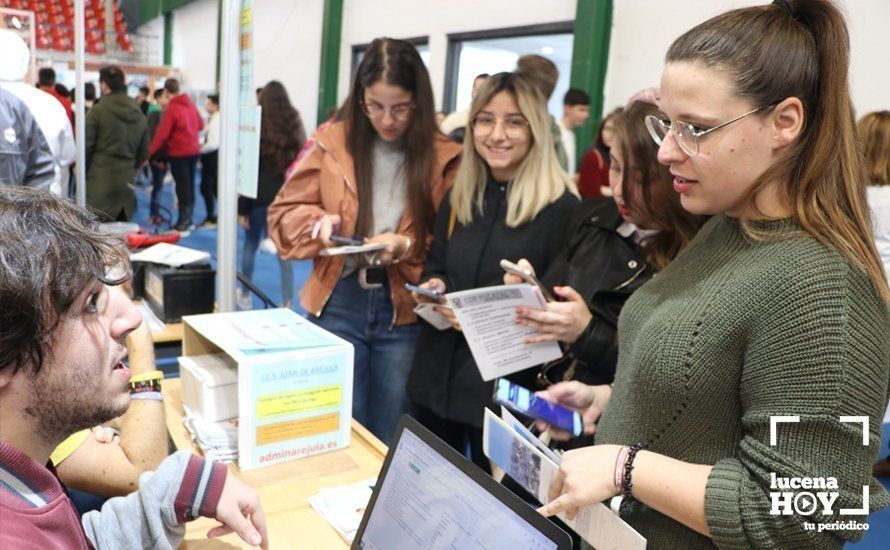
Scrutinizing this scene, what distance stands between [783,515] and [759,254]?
34 cm

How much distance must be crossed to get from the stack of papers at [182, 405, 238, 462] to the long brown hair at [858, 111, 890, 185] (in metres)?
2.88

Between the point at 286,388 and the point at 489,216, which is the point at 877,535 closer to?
the point at 489,216

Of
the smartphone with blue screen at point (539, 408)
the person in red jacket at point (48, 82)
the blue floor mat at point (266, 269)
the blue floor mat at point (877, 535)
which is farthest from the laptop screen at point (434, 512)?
the person in red jacket at point (48, 82)

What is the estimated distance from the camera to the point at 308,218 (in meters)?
2.25

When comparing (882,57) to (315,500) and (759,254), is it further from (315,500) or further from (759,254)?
(315,500)

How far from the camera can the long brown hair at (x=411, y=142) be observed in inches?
87.4

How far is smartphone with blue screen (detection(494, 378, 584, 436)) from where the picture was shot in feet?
4.39

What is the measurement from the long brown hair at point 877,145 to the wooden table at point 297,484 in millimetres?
2628

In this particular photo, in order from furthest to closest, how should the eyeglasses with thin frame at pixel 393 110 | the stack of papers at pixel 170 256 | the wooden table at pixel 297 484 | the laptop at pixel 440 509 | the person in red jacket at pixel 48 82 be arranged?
1. the person in red jacket at pixel 48 82
2. the stack of papers at pixel 170 256
3. the eyeglasses with thin frame at pixel 393 110
4. the wooden table at pixel 297 484
5. the laptop at pixel 440 509

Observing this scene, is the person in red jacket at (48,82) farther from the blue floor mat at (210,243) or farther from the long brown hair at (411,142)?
the long brown hair at (411,142)

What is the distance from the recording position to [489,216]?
6.88ft

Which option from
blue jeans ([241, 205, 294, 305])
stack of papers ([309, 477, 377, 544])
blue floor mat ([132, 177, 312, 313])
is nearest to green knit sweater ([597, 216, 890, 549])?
stack of papers ([309, 477, 377, 544])

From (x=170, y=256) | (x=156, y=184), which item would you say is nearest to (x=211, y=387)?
(x=170, y=256)

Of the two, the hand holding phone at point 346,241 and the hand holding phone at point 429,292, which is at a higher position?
the hand holding phone at point 346,241
